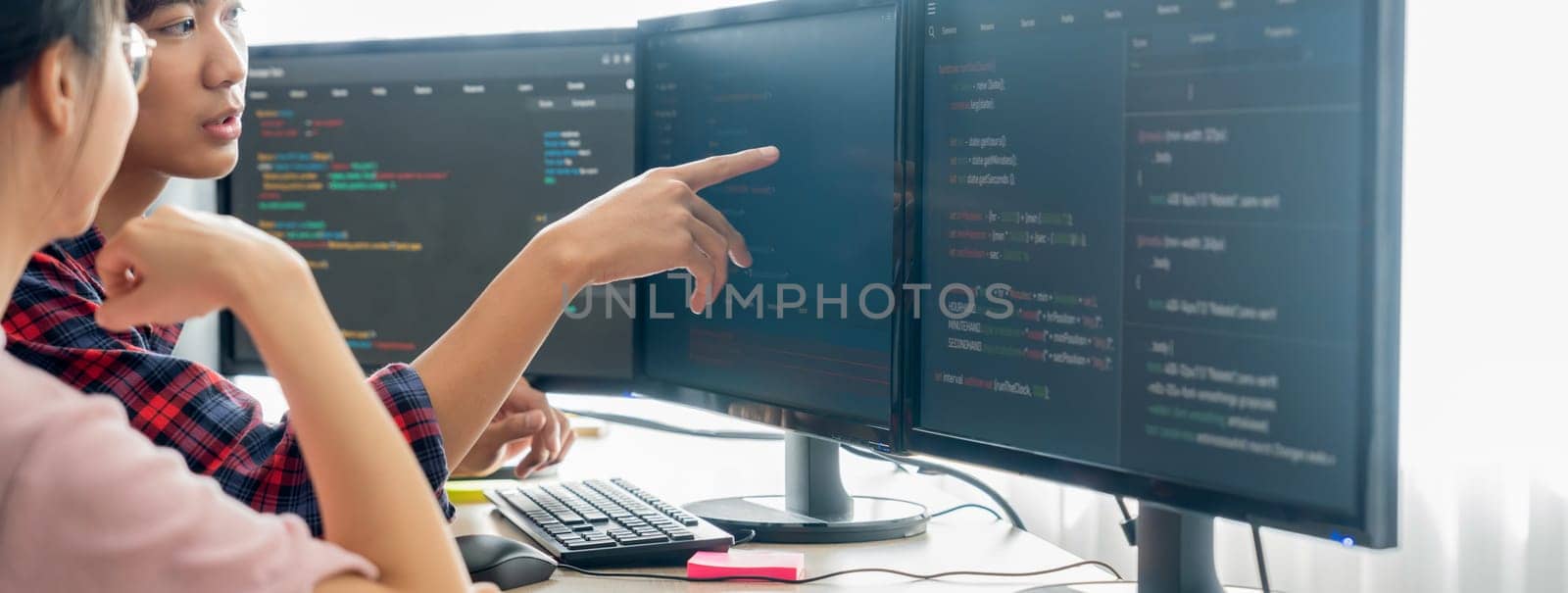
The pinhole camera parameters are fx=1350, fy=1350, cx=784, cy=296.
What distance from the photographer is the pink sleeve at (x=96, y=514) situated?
0.57 meters

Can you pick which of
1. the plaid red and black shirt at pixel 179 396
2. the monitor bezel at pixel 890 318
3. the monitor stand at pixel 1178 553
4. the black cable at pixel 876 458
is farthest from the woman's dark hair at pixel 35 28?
the black cable at pixel 876 458

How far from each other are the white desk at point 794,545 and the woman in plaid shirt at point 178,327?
0.18 metres

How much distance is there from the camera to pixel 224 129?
1.13 meters

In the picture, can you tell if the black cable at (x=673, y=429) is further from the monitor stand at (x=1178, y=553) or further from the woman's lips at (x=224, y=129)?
the monitor stand at (x=1178, y=553)

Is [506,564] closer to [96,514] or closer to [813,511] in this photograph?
[813,511]

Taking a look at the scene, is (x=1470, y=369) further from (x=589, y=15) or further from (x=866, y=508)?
(x=589, y=15)

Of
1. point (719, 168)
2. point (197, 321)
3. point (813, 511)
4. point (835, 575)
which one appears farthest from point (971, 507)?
point (197, 321)

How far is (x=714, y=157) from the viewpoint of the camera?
3.95 feet

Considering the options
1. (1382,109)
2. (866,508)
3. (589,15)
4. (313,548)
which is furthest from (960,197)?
(589,15)

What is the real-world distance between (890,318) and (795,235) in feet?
0.48

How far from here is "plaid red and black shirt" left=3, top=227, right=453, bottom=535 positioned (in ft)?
3.12

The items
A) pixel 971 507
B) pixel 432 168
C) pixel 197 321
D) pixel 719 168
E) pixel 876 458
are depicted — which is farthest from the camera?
pixel 197 321

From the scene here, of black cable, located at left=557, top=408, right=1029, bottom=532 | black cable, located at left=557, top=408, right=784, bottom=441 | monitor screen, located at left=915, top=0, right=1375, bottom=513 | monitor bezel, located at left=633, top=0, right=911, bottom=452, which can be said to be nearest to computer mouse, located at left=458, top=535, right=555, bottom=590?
monitor bezel, located at left=633, top=0, right=911, bottom=452

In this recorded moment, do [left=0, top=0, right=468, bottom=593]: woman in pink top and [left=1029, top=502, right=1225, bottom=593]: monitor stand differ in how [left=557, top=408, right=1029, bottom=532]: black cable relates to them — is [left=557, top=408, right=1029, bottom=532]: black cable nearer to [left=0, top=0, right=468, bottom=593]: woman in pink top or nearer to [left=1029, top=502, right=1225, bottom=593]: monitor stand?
[left=1029, top=502, right=1225, bottom=593]: monitor stand
